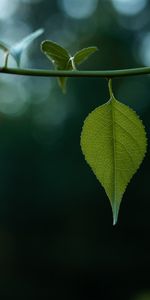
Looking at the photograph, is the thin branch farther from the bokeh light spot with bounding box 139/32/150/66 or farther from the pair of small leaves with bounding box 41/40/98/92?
the bokeh light spot with bounding box 139/32/150/66

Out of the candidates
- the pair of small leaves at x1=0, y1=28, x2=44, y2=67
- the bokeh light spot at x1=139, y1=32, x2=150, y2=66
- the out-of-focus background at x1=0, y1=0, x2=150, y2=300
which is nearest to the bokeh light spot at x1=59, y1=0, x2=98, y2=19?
the bokeh light spot at x1=139, y1=32, x2=150, y2=66

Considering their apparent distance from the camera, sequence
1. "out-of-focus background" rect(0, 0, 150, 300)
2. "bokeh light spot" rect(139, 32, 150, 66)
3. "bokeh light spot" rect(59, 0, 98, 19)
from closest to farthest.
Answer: "out-of-focus background" rect(0, 0, 150, 300)
"bokeh light spot" rect(139, 32, 150, 66)
"bokeh light spot" rect(59, 0, 98, 19)

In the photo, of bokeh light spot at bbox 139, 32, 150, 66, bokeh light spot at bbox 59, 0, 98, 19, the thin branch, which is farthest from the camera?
bokeh light spot at bbox 59, 0, 98, 19

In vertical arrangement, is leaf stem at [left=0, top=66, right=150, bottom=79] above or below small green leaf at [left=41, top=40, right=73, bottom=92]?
below

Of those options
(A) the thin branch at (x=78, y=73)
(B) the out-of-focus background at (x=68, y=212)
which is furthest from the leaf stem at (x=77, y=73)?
(B) the out-of-focus background at (x=68, y=212)

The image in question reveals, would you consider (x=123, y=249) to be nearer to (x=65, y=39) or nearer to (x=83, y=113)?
(x=83, y=113)

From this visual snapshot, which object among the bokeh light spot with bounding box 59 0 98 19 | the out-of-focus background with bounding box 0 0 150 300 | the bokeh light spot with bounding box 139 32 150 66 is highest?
the bokeh light spot with bounding box 59 0 98 19

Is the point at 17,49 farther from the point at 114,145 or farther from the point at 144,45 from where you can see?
the point at 144,45

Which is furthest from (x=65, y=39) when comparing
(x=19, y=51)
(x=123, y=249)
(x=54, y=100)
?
(x=19, y=51)

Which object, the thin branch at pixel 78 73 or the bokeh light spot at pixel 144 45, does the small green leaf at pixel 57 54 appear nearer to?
the thin branch at pixel 78 73
